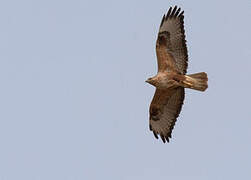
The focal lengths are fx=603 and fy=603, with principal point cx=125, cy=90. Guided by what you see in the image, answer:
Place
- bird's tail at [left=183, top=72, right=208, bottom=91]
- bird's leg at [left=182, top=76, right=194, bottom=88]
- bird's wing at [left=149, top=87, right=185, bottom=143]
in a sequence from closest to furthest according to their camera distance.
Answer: bird's tail at [left=183, top=72, right=208, bottom=91] → bird's leg at [left=182, top=76, right=194, bottom=88] → bird's wing at [left=149, top=87, right=185, bottom=143]

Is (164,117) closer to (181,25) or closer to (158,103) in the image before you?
(158,103)

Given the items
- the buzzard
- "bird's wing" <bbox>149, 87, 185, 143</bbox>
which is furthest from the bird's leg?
"bird's wing" <bbox>149, 87, 185, 143</bbox>

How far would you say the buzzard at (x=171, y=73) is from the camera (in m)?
13.9

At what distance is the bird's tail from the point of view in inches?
529

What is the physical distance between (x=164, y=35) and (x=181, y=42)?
44 cm

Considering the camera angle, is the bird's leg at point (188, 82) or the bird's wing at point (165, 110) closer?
the bird's leg at point (188, 82)

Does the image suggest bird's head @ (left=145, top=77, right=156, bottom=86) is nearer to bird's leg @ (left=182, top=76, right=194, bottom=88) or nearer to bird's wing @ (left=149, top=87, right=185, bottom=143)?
bird's wing @ (left=149, top=87, right=185, bottom=143)

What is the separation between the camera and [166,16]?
1447 centimetres

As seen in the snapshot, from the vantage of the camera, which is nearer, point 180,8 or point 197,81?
point 197,81

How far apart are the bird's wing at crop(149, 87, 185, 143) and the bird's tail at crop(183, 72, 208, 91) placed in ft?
2.53

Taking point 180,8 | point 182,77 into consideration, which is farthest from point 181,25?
point 182,77

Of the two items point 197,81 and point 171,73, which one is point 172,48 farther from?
point 197,81

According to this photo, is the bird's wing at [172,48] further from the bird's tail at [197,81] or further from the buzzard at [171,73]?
the bird's tail at [197,81]

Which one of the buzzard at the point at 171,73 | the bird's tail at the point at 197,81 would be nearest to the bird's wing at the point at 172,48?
the buzzard at the point at 171,73
